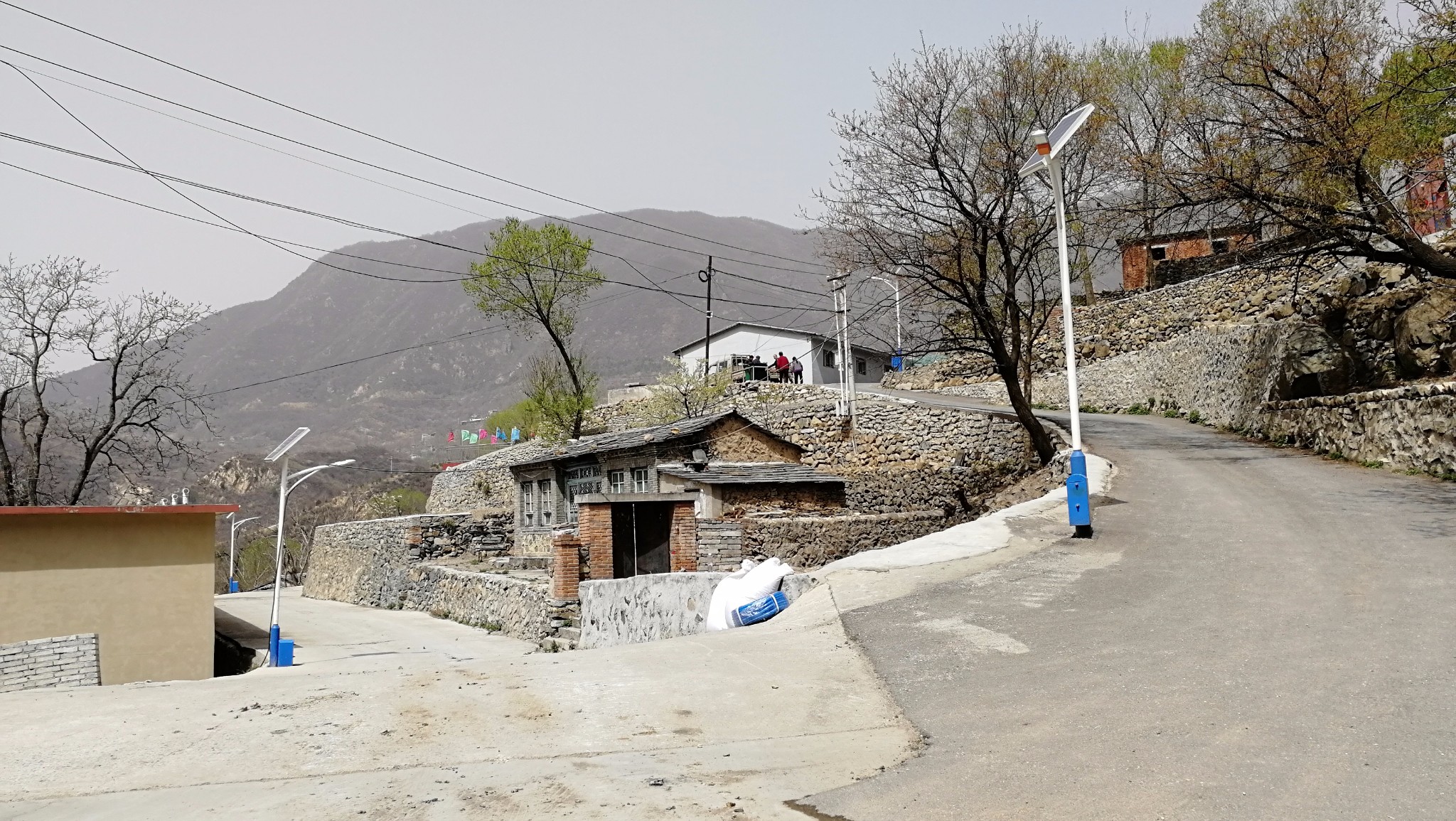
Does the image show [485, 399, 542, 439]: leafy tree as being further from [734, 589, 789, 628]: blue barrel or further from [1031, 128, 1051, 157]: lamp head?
[734, 589, 789, 628]: blue barrel

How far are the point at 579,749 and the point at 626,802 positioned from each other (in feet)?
3.95

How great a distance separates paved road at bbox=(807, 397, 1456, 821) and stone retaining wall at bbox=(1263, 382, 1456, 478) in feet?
7.37

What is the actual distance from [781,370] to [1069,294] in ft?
114

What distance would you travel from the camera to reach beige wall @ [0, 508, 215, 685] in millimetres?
16562

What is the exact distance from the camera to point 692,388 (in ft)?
153

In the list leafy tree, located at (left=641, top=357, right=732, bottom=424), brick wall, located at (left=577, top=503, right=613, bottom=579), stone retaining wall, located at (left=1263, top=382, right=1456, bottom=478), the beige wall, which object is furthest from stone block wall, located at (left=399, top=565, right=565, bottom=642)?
leafy tree, located at (left=641, top=357, right=732, bottom=424)

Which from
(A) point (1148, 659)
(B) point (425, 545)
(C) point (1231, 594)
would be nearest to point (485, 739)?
(A) point (1148, 659)

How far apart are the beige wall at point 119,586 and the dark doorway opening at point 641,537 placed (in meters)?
7.91

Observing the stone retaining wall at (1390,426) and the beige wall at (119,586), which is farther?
the beige wall at (119,586)

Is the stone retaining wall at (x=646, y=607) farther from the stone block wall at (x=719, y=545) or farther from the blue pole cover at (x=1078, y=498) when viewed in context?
the blue pole cover at (x=1078, y=498)

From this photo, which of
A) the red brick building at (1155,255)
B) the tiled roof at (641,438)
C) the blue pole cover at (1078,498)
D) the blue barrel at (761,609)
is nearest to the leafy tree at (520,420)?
the tiled roof at (641,438)

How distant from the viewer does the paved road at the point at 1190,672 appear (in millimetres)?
4961

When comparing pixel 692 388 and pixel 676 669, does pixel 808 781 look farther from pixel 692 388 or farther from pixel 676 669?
pixel 692 388

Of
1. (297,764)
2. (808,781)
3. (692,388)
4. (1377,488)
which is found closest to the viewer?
(808,781)
